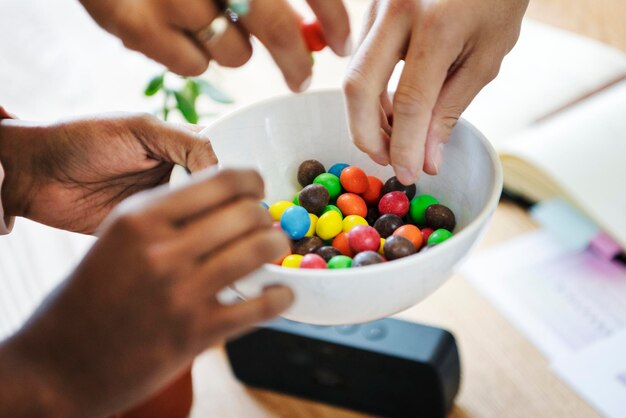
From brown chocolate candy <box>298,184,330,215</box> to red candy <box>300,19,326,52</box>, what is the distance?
19 cm

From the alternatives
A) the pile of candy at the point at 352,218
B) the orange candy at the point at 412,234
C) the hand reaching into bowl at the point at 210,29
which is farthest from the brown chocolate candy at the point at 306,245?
the hand reaching into bowl at the point at 210,29

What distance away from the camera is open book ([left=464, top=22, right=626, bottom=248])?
3.55 feet

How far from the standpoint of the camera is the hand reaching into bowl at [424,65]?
589 mm

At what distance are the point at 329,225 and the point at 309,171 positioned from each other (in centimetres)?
8

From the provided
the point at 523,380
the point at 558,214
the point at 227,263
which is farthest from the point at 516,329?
the point at 227,263

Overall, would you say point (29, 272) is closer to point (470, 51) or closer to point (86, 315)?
point (86, 315)

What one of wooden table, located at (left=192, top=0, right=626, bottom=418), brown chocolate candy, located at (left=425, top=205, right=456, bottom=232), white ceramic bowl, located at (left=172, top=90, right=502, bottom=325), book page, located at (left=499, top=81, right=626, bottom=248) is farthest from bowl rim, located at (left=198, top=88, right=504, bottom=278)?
book page, located at (left=499, top=81, right=626, bottom=248)

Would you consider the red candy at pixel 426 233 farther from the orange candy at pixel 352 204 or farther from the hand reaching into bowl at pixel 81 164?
the hand reaching into bowl at pixel 81 164

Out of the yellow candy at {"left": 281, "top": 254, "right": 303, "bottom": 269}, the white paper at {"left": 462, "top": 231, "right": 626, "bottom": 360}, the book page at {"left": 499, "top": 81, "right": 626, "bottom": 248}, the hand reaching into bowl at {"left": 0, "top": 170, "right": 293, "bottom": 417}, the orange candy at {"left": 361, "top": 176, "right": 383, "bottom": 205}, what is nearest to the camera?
the hand reaching into bowl at {"left": 0, "top": 170, "right": 293, "bottom": 417}

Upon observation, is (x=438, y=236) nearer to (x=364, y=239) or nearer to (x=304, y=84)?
(x=364, y=239)

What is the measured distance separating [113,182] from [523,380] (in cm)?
68

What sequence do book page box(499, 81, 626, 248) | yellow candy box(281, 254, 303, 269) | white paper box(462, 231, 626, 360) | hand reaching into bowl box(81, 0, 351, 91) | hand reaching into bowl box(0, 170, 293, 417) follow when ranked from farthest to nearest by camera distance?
book page box(499, 81, 626, 248), white paper box(462, 231, 626, 360), yellow candy box(281, 254, 303, 269), hand reaching into bowl box(81, 0, 351, 91), hand reaching into bowl box(0, 170, 293, 417)

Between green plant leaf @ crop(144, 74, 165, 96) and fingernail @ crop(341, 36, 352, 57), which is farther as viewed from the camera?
green plant leaf @ crop(144, 74, 165, 96)

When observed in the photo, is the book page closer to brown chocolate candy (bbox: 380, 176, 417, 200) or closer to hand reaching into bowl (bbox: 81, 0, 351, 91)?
brown chocolate candy (bbox: 380, 176, 417, 200)
